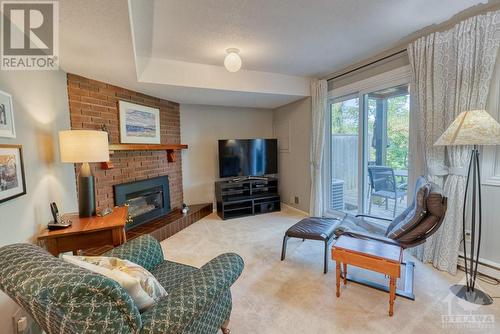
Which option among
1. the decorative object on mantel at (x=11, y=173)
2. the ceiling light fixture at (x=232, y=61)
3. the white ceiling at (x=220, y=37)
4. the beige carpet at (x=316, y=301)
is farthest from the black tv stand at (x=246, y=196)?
the decorative object on mantel at (x=11, y=173)

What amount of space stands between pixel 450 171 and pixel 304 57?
2013 mm

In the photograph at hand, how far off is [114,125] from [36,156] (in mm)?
1254

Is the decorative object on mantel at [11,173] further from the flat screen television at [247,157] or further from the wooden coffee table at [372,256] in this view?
the flat screen television at [247,157]

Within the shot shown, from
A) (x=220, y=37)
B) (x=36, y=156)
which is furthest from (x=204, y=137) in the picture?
(x=36, y=156)

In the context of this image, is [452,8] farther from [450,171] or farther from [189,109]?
[189,109]

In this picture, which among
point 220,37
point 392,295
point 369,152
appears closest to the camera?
point 392,295

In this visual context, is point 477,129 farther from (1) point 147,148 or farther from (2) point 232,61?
(1) point 147,148

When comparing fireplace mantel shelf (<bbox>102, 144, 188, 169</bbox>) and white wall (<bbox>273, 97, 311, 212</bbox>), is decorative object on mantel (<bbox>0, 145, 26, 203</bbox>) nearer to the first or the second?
fireplace mantel shelf (<bbox>102, 144, 188, 169</bbox>)

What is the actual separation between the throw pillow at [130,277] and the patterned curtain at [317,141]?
309 cm

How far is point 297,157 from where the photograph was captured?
4.35m

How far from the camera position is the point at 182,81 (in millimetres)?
3047

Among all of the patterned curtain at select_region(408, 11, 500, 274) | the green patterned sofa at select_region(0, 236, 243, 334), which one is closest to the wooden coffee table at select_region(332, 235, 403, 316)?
the patterned curtain at select_region(408, 11, 500, 274)

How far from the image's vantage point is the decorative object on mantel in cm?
144

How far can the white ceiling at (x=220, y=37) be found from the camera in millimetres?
1733
